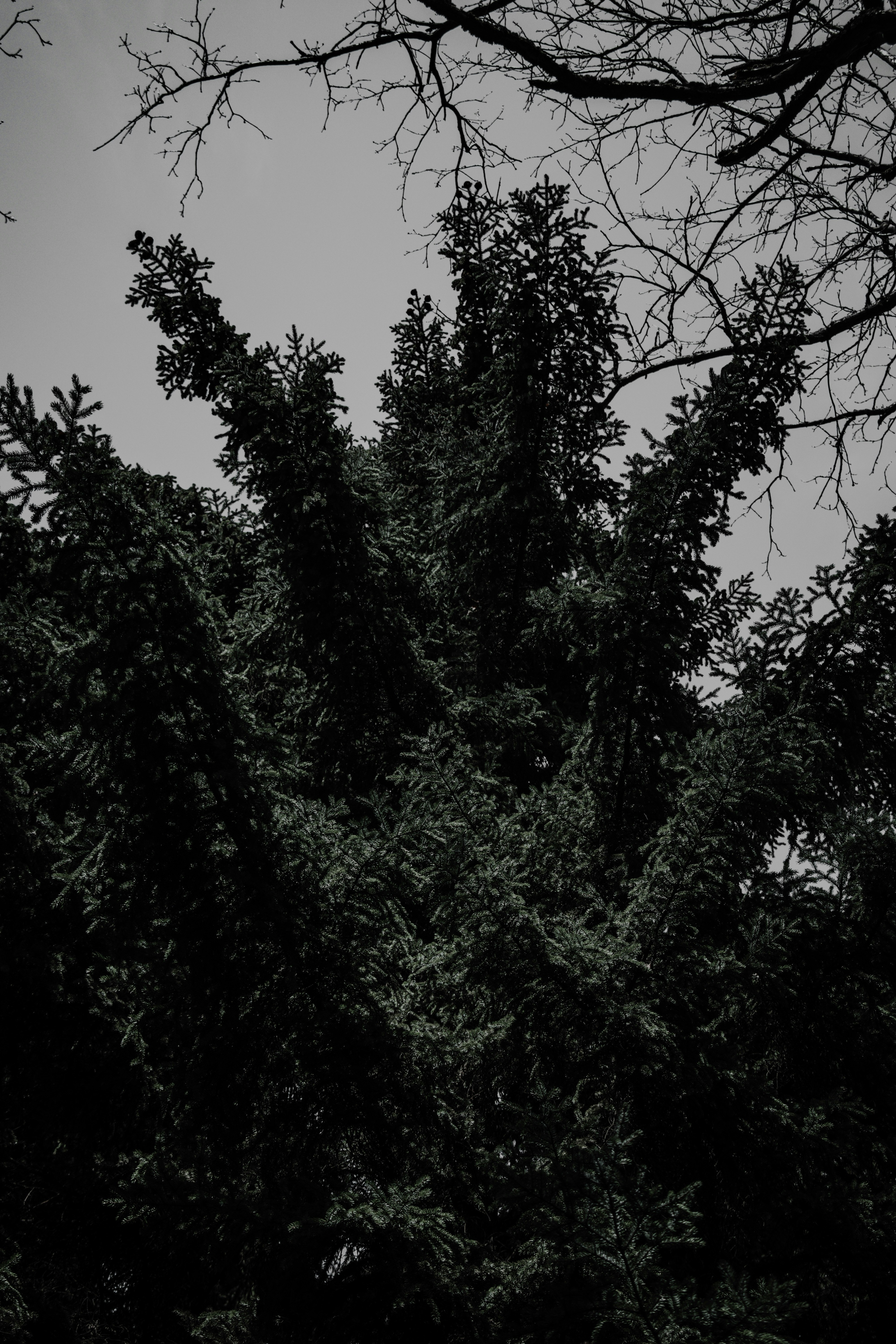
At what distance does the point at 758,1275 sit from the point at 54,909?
4764 mm

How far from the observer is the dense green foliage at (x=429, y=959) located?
423 cm

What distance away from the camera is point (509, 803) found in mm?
6586

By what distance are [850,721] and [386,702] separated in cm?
350

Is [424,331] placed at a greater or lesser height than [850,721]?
greater

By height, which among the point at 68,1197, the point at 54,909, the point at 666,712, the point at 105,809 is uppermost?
the point at 666,712

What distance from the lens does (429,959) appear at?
4996 mm

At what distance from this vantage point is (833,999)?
5.54 m

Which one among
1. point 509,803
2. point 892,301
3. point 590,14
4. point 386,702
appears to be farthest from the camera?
point 386,702

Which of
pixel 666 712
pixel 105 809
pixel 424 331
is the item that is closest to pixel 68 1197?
pixel 105 809

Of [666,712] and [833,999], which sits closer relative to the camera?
[833,999]

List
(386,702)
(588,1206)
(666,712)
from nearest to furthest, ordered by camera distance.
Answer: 1. (588,1206)
2. (666,712)
3. (386,702)

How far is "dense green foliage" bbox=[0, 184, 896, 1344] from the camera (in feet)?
13.9

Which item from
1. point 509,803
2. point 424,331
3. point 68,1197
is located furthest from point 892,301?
point 424,331

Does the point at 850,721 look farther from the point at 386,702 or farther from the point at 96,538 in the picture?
Answer: the point at 96,538
